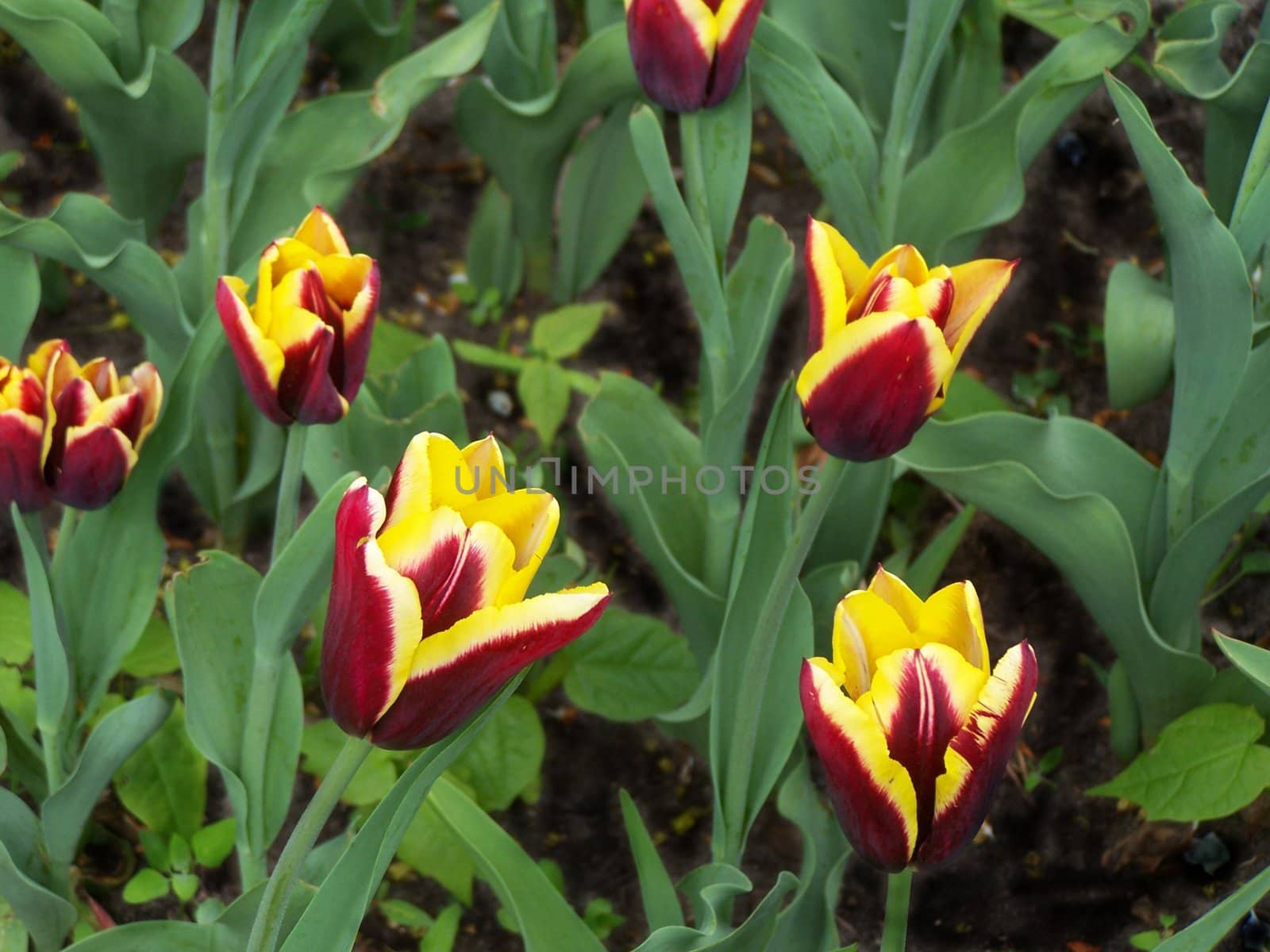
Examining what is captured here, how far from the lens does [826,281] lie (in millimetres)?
Result: 851

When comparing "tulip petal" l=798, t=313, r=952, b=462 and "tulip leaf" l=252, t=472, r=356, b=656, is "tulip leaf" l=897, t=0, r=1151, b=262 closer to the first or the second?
"tulip petal" l=798, t=313, r=952, b=462

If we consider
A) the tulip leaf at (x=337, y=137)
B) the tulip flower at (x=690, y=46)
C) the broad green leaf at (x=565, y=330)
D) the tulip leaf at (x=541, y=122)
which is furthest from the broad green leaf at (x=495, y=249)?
the tulip flower at (x=690, y=46)

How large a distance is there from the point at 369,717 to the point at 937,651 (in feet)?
0.95

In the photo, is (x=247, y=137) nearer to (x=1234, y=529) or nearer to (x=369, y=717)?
(x=369, y=717)

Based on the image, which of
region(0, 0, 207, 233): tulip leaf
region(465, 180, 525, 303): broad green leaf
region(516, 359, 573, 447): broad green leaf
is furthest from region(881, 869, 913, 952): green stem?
region(465, 180, 525, 303): broad green leaf

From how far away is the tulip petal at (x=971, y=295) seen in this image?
0.85m

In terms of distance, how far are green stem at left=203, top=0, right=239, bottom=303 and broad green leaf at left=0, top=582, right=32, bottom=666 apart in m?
0.36

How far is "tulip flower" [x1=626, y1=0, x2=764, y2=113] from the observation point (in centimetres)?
124

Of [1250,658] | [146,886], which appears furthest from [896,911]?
[146,886]

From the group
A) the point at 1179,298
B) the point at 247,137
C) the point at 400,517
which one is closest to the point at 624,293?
the point at 247,137

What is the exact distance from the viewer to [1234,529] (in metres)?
1.26

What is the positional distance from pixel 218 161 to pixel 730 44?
1.79 ft

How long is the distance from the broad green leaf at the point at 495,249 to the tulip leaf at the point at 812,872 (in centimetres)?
96

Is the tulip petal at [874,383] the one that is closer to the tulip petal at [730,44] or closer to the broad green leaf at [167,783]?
the tulip petal at [730,44]
